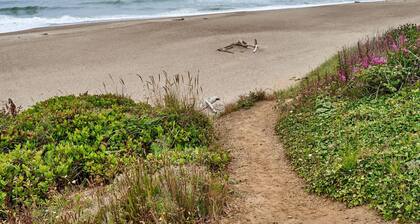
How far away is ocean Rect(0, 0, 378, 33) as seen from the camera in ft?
89.7

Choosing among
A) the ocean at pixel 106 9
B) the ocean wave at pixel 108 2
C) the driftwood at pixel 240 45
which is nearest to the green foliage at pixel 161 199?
the driftwood at pixel 240 45

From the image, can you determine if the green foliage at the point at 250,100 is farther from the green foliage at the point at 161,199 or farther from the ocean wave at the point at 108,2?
the ocean wave at the point at 108,2

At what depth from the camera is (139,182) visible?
15.9 feet

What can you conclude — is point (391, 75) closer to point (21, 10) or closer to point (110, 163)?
point (110, 163)

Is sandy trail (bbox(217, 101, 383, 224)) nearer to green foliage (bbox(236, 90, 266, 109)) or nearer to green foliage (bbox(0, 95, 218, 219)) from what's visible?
green foliage (bbox(0, 95, 218, 219))

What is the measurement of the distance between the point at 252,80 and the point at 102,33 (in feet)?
33.2

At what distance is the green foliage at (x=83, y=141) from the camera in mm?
5840

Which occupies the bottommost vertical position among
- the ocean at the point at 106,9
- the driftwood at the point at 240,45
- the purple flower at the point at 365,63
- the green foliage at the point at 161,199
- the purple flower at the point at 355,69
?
the green foliage at the point at 161,199

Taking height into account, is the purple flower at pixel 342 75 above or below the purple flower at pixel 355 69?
below

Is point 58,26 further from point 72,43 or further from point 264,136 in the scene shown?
point 264,136

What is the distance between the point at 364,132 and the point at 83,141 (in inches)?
144

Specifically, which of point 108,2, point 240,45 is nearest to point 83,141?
point 240,45

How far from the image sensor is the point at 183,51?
15961 mm

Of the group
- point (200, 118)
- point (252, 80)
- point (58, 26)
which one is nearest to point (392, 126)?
point (200, 118)
